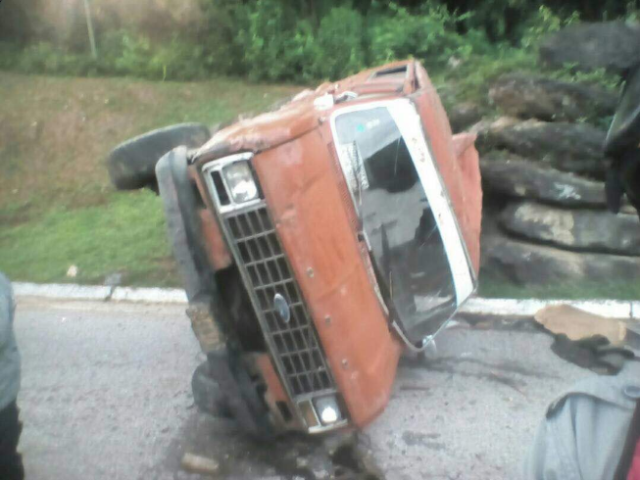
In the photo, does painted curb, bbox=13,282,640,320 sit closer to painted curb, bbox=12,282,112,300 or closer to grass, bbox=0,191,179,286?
painted curb, bbox=12,282,112,300

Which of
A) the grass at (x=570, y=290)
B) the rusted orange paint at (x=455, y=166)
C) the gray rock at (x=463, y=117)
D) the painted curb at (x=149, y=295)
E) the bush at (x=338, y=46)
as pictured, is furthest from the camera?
the bush at (x=338, y=46)

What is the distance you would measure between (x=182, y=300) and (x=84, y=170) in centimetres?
381

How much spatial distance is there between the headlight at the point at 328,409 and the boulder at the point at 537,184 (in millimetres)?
3620

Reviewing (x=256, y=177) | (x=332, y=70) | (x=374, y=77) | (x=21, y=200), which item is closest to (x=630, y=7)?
(x=332, y=70)

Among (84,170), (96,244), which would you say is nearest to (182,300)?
(96,244)

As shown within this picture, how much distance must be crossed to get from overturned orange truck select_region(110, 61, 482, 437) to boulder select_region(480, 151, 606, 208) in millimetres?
2685

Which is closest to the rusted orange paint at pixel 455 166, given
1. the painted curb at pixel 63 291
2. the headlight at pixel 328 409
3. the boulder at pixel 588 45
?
the headlight at pixel 328 409

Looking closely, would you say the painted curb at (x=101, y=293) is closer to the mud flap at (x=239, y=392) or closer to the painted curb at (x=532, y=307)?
the painted curb at (x=532, y=307)

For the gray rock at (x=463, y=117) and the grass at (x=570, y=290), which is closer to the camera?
the grass at (x=570, y=290)

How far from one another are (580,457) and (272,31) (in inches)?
427

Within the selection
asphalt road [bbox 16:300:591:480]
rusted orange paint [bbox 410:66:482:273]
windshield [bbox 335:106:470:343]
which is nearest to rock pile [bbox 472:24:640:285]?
asphalt road [bbox 16:300:591:480]

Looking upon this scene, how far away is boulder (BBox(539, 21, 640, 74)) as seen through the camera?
7855mm

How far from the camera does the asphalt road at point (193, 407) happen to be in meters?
4.02

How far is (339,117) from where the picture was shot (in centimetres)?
384
